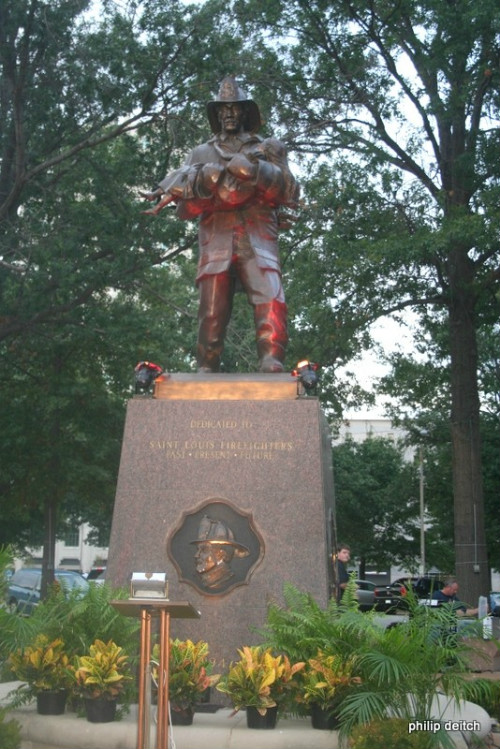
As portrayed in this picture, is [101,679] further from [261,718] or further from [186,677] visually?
[261,718]

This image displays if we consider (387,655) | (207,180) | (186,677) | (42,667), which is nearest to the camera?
(387,655)

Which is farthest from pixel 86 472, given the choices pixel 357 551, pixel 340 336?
pixel 357 551

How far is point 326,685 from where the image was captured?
6.52 metres

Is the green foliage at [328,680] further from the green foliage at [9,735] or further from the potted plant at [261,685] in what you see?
the green foliage at [9,735]

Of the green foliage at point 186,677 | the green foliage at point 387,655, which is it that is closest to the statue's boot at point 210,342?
the green foliage at point 387,655

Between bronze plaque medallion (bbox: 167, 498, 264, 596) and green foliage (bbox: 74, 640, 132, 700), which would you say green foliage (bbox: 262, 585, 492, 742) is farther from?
bronze plaque medallion (bbox: 167, 498, 264, 596)

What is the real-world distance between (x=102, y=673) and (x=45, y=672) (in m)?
0.48

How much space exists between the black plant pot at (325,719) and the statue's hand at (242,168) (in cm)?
472

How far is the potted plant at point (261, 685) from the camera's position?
660 cm

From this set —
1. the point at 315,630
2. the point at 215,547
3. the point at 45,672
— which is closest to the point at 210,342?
the point at 215,547

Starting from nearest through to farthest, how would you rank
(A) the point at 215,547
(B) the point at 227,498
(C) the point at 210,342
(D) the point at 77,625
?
(D) the point at 77,625, (A) the point at 215,547, (B) the point at 227,498, (C) the point at 210,342

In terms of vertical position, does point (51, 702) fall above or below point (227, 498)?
below

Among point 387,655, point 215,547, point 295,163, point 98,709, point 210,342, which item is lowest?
point 98,709

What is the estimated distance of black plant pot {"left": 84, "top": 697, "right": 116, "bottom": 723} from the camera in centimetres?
675
